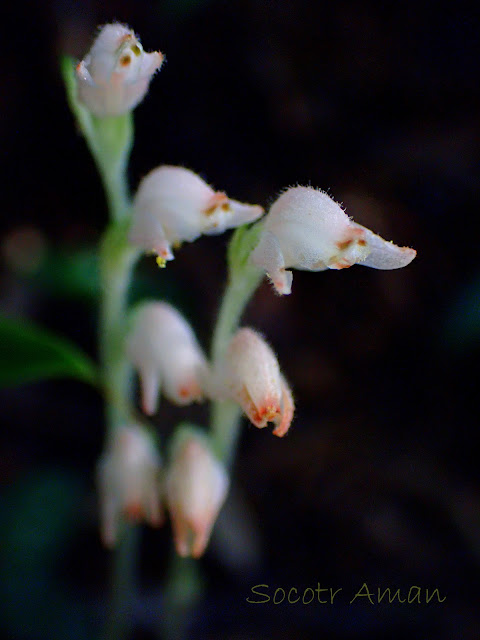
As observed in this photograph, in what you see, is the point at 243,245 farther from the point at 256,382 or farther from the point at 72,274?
the point at 72,274

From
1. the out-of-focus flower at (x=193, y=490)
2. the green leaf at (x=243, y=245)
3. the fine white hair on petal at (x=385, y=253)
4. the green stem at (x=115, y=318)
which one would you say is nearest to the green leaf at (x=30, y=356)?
the green stem at (x=115, y=318)

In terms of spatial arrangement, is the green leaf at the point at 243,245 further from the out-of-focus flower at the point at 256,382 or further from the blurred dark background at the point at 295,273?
the blurred dark background at the point at 295,273

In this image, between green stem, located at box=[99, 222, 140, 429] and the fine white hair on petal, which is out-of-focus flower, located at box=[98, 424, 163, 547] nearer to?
green stem, located at box=[99, 222, 140, 429]

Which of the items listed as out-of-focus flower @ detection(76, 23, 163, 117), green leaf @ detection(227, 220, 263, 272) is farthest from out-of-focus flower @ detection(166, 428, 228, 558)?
out-of-focus flower @ detection(76, 23, 163, 117)

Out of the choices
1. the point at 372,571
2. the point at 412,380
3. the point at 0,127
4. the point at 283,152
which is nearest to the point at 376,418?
the point at 412,380

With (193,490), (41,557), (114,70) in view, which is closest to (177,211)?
(114,70)
